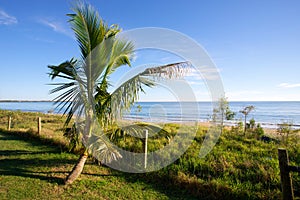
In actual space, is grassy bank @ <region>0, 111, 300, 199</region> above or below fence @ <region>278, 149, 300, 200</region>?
below

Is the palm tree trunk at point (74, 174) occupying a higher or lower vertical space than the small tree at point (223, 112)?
lower

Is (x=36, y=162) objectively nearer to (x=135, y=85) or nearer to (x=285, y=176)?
(x=135, y=85)

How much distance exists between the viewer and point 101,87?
4.45 m

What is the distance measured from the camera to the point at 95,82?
4344 mm

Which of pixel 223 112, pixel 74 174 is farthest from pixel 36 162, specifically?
pixel 223 112

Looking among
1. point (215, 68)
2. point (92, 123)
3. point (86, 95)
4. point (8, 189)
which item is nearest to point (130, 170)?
point (92, 123)

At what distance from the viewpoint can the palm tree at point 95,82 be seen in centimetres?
405

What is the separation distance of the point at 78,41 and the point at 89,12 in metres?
Answer: 0.66

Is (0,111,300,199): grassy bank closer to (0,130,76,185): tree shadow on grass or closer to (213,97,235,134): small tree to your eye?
(0,130,76,185): tree shadow on grass

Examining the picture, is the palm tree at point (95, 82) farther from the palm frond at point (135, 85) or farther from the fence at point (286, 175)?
the fence at point (286, 175)

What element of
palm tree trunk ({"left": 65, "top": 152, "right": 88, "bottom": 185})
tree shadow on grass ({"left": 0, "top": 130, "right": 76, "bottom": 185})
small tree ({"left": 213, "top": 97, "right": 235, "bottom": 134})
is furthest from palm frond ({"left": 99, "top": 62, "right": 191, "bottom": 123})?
small tree ({"left": 213, "top": 97, "right": 235, "bottom": 134})

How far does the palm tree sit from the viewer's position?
4.05 metres

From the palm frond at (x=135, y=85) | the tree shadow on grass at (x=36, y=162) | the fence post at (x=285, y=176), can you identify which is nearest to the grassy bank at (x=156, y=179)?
the tree shadow on grass at (x=36, y=162)

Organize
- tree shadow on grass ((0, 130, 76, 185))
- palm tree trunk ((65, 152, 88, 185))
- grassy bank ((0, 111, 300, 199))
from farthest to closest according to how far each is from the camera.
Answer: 1. tree shadow on grass ((0, 130, 76, 185))
2. palm tree trunk ((65, 152, 88, 185))
3. grassy bank ((0, 111, 300, 199))
